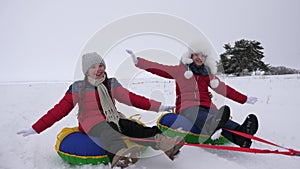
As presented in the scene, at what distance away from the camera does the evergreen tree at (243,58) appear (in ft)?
74.8

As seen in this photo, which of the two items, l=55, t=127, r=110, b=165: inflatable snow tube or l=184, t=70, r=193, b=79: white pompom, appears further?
l=184, t=70, r=193, b=79: white pompom

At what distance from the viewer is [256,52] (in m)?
23.3

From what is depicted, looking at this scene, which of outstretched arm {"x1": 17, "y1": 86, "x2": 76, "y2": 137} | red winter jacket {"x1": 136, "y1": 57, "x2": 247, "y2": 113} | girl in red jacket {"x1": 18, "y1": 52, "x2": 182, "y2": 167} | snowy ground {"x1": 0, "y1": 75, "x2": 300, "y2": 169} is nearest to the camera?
girl in red jacket {"x1": 18, "y1": 52, "x2": 182, "y2": 167}

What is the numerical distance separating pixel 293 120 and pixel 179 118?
231 cm

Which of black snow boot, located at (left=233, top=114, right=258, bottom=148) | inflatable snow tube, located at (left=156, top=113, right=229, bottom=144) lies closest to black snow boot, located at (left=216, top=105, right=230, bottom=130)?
black snow boot, located at (left=233, top=114, right=258, bottom=148)

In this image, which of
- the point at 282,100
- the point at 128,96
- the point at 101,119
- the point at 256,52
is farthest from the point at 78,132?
the point at 256,52

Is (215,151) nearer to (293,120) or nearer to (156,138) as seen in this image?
(156,138)

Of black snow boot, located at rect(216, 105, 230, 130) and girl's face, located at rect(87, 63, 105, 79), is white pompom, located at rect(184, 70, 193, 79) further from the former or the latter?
girl's face, located at rect(87, 63, 105, 79)

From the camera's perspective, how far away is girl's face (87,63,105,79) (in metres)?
2.99

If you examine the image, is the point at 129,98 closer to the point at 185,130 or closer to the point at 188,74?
the point at 185,130

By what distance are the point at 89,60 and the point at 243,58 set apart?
22.4m

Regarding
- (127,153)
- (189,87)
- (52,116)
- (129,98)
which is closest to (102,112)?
A: (129,98)

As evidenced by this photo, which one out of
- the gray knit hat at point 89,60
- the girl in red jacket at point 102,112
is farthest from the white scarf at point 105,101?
the gray knit hat at point 89,60

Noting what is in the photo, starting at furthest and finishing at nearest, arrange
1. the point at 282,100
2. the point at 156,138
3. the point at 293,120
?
the point at 282,100
the point at 293,120
the point at 156,138
